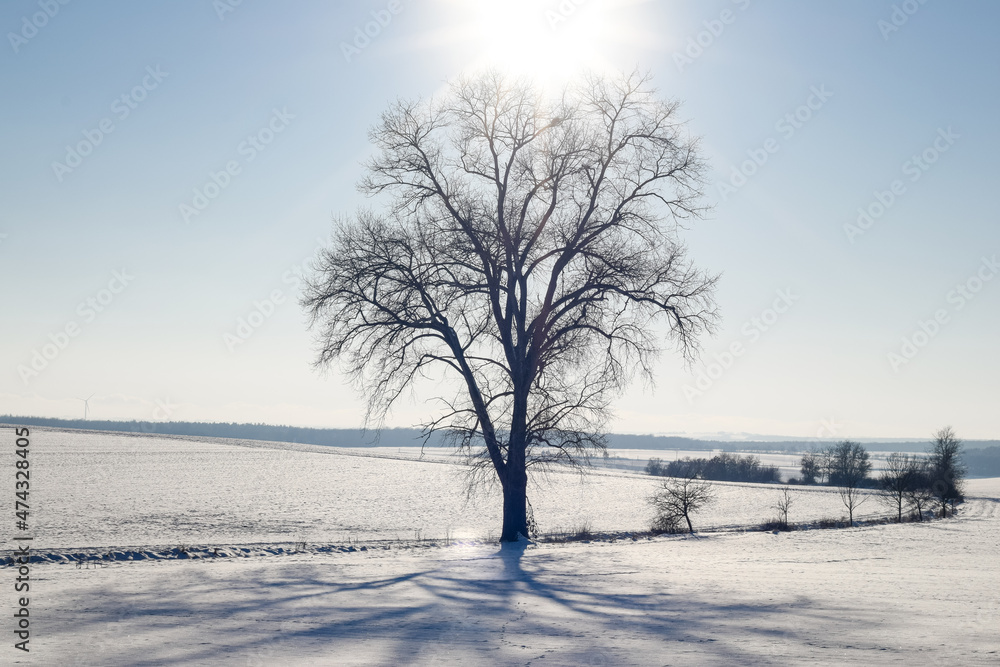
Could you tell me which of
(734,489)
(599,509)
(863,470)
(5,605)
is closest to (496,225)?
(5,605)

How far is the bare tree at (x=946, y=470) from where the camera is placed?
171 feet

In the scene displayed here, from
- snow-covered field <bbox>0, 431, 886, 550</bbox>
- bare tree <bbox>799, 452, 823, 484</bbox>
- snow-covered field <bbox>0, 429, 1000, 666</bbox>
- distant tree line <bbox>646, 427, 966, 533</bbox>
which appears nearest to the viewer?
snow-covered field <bbox>0, 429, 1000, 666</bbox>

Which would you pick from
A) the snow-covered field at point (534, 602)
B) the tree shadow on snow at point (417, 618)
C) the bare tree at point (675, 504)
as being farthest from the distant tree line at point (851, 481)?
the tree shadow on snow at point (417, 618)

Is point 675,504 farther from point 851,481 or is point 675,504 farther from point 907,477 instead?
point 851,481

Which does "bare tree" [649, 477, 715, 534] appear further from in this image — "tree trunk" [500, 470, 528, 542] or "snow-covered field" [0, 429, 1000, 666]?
"tree trunk" [500, 470, 528, 542]

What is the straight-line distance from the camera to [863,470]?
86875 millimetres

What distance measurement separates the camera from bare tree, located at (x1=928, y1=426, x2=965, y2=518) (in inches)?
2057

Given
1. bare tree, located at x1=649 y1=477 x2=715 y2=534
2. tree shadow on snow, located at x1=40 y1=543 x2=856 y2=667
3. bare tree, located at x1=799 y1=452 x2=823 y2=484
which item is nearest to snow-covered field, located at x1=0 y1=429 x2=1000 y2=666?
tree shadow on snow, located at x1=40 y1=543 x2=856 y2=667

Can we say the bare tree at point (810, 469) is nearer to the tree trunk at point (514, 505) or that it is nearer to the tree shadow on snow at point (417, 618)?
the tree trunk at point (514, 505)

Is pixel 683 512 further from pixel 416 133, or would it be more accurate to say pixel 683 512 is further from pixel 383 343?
pixel 416 133

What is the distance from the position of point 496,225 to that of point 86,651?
15449mm

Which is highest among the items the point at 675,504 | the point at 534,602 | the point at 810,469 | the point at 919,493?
the point at 534,602

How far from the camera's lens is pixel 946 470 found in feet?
200

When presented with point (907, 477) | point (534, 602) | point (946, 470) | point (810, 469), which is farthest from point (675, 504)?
point (810, 469)
